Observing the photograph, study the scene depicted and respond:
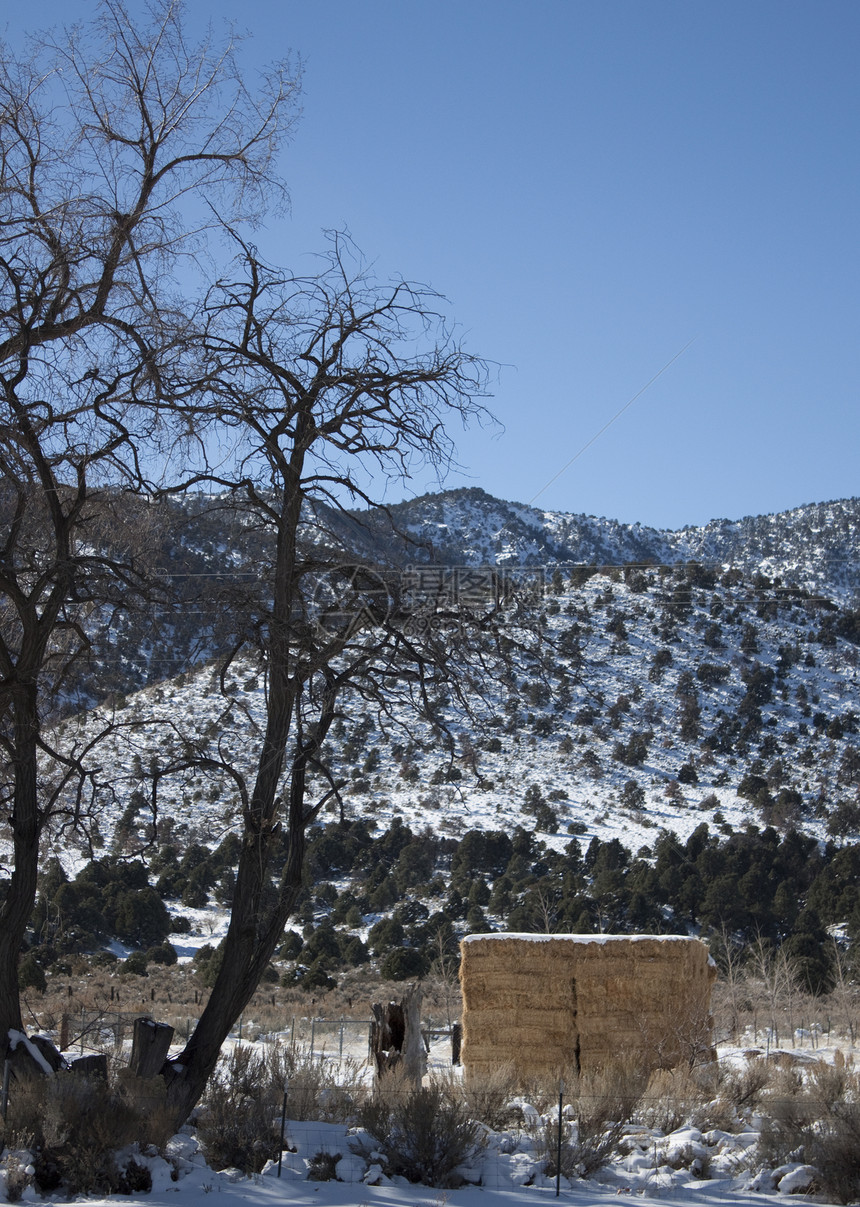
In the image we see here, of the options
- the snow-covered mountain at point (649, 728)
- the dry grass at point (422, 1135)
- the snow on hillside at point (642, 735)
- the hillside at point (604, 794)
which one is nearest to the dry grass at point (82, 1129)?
the dry grass at point (422, 1135)

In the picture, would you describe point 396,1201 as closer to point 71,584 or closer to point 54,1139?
point 54,1139

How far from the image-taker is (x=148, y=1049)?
936 cm

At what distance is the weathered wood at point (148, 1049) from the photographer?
30.6ft

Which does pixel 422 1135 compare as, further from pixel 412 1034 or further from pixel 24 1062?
pixel 412 1034

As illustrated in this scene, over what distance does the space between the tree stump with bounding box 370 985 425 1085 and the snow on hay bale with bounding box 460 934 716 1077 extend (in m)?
2.22

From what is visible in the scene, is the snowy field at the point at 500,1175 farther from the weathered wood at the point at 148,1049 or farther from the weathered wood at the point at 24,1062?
the weathered wood at the point at 24,1062

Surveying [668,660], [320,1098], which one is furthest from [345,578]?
[668,660]

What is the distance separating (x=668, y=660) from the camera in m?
55.8

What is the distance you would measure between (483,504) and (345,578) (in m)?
85.4

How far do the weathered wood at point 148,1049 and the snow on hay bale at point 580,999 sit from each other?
22.6 feet

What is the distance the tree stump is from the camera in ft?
42.4

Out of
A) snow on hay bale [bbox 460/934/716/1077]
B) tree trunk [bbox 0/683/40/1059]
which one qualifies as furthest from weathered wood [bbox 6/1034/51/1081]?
snow on hay bale [bbox 460/934/716/1077]

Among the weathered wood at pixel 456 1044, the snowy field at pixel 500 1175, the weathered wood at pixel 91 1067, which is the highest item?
the weathered wood at pixel 91 1067

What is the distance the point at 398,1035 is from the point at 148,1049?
4886 millimetres
